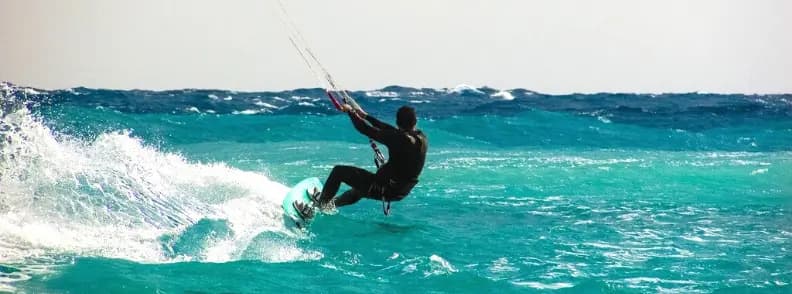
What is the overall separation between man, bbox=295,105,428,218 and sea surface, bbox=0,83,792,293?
0.86 ft

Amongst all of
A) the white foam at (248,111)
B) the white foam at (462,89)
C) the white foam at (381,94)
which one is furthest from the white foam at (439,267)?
the white foam at (248,111)

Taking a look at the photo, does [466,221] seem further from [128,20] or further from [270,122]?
[270,122]

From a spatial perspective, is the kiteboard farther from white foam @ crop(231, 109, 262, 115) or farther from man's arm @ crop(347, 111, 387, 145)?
white foam @ crop(231, 109, 262, 115)

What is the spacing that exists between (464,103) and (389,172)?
625 cm

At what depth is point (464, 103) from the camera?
1029 centimetres

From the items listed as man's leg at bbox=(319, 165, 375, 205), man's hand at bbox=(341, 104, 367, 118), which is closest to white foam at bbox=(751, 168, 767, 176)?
man's leg at bbox=(319, 165, 375, 205)

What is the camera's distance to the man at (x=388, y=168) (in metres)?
3.92

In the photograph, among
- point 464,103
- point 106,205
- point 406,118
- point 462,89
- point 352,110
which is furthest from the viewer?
point 464,103

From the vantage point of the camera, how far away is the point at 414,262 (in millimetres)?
3926

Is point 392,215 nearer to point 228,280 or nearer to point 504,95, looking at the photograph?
point 228,280

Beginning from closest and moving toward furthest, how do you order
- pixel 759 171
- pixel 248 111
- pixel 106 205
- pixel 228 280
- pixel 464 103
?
pixel 228 280 → pixel 106 205 → pixel 759 171 → pixel 464 103 → pixel 248 111

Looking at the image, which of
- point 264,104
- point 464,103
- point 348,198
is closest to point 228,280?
point 348,198

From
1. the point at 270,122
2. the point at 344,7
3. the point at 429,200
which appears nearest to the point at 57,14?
the point at 344,7

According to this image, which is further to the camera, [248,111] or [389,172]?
[248,111]
